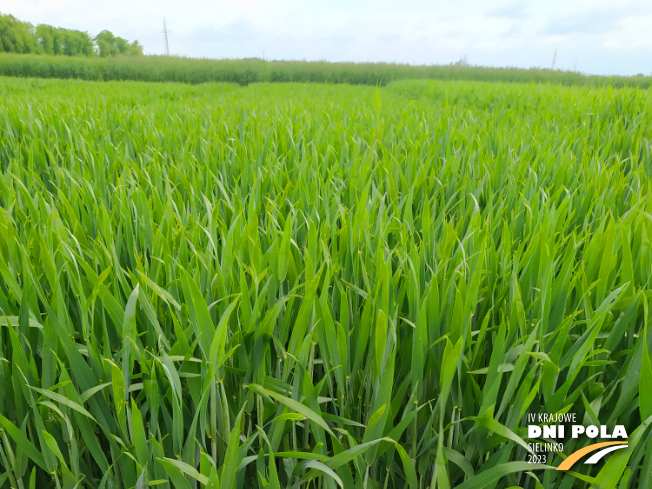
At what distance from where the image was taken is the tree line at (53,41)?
120 feet

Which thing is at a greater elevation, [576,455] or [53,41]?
[53,41]

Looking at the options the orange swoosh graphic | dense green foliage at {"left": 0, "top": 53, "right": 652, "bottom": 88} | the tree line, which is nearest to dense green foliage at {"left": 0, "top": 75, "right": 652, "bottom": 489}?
the orange swoosh graphic

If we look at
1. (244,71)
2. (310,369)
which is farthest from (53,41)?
(310,369)

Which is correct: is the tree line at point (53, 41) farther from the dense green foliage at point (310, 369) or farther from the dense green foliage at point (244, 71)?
the dense green foliage at point (310, 369)

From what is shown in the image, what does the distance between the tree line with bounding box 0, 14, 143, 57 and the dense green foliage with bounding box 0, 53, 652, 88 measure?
59.5ft

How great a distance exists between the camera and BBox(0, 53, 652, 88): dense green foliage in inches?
683

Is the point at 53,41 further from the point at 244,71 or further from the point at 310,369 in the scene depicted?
the point at 310,369

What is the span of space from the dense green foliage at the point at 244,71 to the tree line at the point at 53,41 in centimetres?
1814

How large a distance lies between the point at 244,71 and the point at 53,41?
38.4 metres

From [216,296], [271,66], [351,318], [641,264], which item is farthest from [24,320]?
[271,66]

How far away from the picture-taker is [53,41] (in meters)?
43.1

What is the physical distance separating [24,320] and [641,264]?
1026 mm

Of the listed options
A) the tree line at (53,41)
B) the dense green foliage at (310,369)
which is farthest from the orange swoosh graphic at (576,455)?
the tree line at (53,41)

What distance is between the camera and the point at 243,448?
1.48 ft
